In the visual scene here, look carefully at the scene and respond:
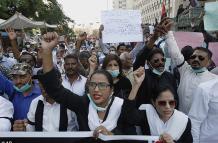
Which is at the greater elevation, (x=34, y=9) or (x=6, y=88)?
(x=34, y=9)

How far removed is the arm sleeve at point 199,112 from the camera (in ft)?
11.5

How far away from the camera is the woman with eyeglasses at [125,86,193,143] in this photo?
3176 mm

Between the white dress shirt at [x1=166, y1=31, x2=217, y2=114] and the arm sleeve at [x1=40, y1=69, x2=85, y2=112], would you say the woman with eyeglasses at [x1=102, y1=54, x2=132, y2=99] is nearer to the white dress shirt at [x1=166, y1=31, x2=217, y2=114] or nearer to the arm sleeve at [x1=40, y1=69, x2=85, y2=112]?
the white dress shirt at [x1=166, y1=31, x2=217, y2=114]

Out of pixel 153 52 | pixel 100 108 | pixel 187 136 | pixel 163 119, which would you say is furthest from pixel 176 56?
pixel 100 108

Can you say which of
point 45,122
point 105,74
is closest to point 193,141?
point 105,74

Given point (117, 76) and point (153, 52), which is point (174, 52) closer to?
point (153, 52)

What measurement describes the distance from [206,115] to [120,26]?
2566 mm

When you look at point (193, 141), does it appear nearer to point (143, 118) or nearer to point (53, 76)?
point (143, 118)

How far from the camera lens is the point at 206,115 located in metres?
3.54

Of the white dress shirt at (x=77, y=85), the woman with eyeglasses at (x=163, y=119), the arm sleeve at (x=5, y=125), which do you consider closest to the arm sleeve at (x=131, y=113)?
the woman with eyeglasses at (x=163, y=119)

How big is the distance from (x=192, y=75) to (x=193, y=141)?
1120 millimetres

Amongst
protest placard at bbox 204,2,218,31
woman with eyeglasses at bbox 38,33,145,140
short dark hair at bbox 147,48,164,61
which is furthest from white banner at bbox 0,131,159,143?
protest placard at bbox 204,2,218,31

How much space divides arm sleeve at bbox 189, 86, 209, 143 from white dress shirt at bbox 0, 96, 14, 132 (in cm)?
172

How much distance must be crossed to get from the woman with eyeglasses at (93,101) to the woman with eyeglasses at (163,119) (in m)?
0.11
